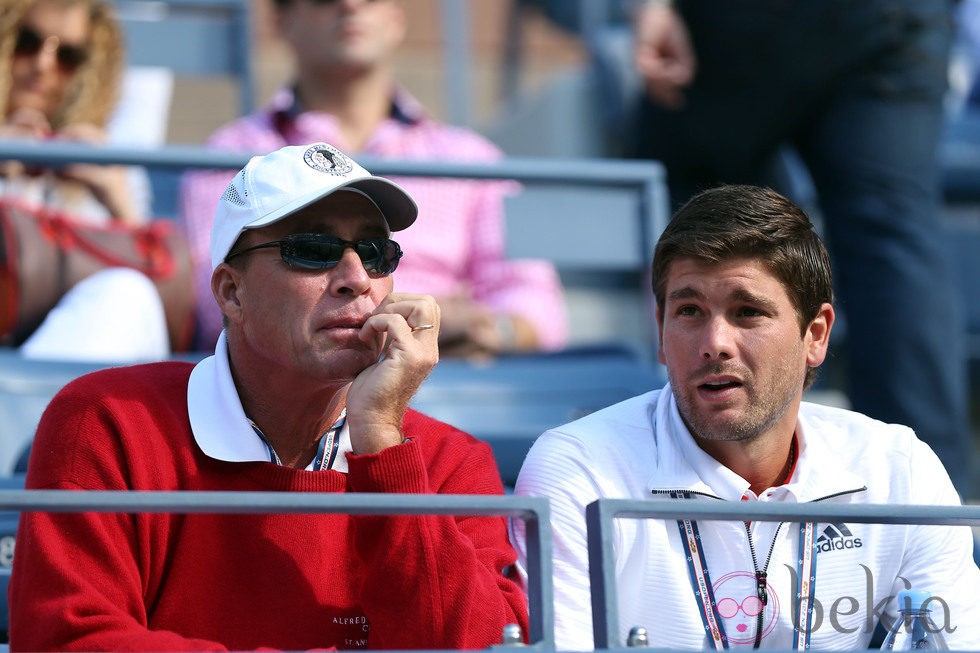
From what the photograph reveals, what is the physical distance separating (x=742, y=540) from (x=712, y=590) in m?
0.09

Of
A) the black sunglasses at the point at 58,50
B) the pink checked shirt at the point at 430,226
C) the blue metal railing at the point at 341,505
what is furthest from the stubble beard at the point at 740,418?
the black sunglasses at the point at 58,50

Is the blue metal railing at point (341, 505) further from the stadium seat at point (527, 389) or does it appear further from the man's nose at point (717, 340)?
the stadium seat at point (527, 389)

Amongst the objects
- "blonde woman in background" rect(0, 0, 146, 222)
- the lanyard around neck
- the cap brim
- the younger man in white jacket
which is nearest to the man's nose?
the younger man in white jacket

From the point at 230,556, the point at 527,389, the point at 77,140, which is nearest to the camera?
the point at 230,556

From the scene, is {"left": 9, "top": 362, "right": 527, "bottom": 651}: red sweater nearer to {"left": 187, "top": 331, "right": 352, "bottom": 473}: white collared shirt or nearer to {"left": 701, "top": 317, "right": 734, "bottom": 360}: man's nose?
{"left": 187, "top": 331, "right": 352, "bottom": 473}: white collared shirt

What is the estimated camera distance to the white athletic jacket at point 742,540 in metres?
2.35

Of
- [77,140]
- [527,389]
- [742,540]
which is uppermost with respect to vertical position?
[77,140]

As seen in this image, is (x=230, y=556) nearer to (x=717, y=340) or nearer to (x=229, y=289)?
(x=229, y=289)

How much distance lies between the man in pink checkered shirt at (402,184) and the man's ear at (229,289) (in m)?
1.66

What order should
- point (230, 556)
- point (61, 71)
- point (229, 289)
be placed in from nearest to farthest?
point (230, 556) < point (229, 289) < point (61, 71)

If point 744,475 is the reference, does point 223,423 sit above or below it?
above

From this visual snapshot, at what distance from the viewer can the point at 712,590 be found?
7.75ft

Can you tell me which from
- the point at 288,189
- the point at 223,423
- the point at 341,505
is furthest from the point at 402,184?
the point at 341,505

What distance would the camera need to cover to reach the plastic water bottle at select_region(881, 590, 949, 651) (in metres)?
2.32
